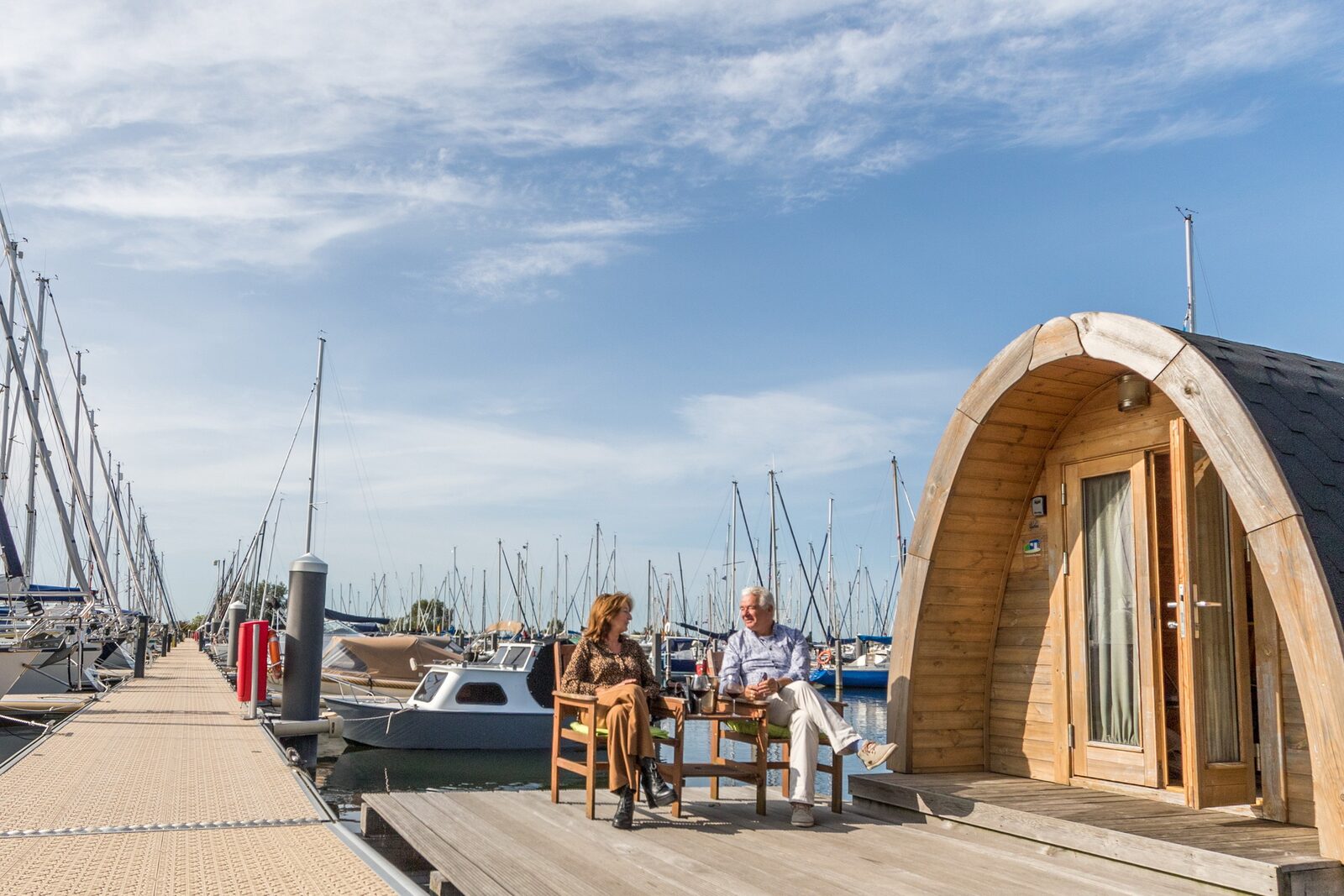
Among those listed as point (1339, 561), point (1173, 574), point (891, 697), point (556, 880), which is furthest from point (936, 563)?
point (556, 880)

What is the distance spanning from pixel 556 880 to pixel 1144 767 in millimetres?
3350

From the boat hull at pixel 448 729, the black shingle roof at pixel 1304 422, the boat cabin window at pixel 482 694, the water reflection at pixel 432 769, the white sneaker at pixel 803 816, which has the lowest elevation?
the water reflection at pixel 432 769

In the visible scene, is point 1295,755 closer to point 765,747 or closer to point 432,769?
point 765,747

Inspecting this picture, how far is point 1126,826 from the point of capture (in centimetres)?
500

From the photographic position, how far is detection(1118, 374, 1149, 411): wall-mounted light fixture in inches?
242

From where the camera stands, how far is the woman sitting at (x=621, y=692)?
5680mm

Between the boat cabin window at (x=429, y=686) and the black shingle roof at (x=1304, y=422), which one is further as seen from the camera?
the boat cabin window at (x=429, y=686)

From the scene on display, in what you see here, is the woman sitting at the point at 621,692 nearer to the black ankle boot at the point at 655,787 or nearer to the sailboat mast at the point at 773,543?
the black ankle boot at the point at 655,787

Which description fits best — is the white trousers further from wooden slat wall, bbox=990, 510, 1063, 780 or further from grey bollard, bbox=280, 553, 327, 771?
grey bollard, bbox=280, 553, 327, 771

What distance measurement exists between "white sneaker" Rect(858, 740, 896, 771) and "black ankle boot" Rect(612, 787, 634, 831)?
1235 mm

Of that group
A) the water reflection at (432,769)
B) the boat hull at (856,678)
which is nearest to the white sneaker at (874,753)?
the water reflection at (432,769)

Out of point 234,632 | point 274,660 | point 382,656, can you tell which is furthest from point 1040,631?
point 234,632

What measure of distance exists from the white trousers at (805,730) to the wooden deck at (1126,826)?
59 cm

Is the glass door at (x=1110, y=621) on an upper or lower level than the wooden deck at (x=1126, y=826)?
upper
